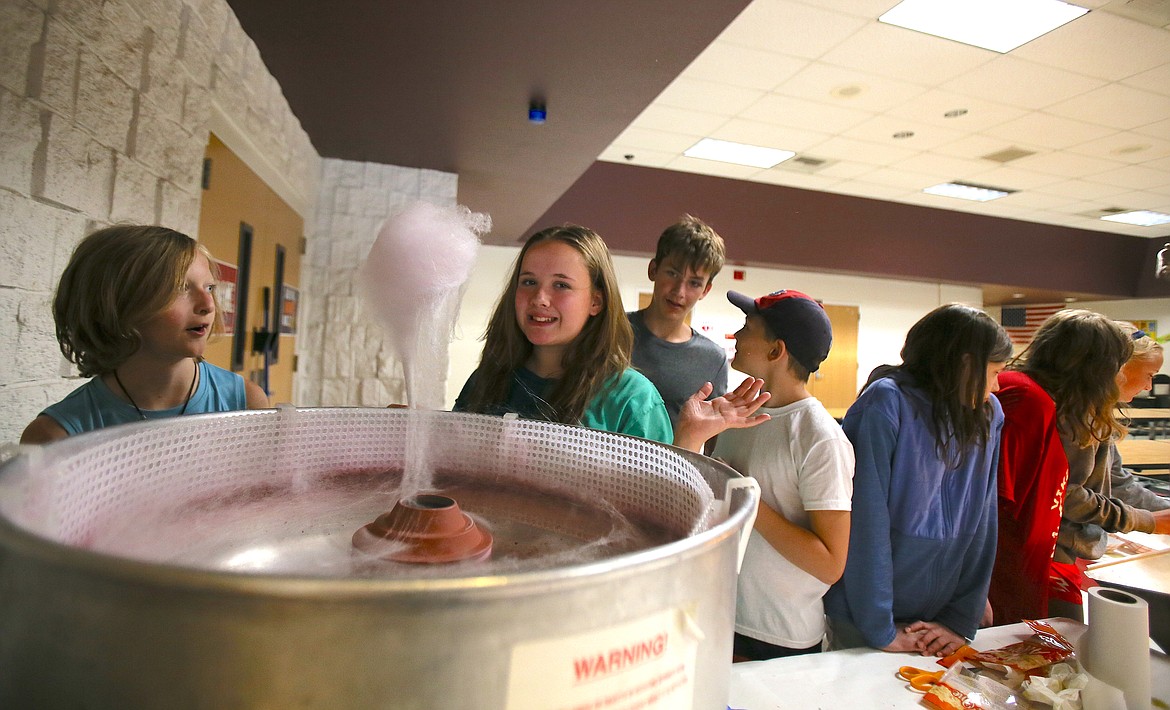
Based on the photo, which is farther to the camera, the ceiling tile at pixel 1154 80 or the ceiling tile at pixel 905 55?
the ceiling tile at pixel 1154 80

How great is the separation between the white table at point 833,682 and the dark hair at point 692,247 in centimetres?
110

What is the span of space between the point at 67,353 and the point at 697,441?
951 mm

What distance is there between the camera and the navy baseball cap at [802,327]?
1.30 meters

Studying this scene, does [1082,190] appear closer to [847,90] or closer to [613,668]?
[847,90]

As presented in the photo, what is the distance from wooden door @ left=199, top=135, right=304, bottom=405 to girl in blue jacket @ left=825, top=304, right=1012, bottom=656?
5.05 ft

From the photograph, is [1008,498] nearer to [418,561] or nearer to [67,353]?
[418,561]

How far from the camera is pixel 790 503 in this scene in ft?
3.95

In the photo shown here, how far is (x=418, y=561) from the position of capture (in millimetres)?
480

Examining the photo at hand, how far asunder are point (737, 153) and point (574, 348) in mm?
3966

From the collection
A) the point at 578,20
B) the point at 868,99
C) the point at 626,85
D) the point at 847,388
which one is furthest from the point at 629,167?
the point at 847,388

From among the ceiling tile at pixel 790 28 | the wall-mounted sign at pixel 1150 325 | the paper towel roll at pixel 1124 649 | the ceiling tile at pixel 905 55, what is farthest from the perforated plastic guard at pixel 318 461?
the wall-mounted sign at pixel 1150 325

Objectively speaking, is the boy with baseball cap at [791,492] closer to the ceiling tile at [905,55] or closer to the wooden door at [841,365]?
the ceiling tile at [905,55]

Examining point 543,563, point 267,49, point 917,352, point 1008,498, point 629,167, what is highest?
point 629,167

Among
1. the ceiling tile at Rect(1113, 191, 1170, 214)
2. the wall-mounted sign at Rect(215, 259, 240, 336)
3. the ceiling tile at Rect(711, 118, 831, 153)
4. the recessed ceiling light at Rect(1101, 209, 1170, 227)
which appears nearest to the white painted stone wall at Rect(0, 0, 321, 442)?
the wall-mounted sign at Rect(215, 259, 240, 336)
